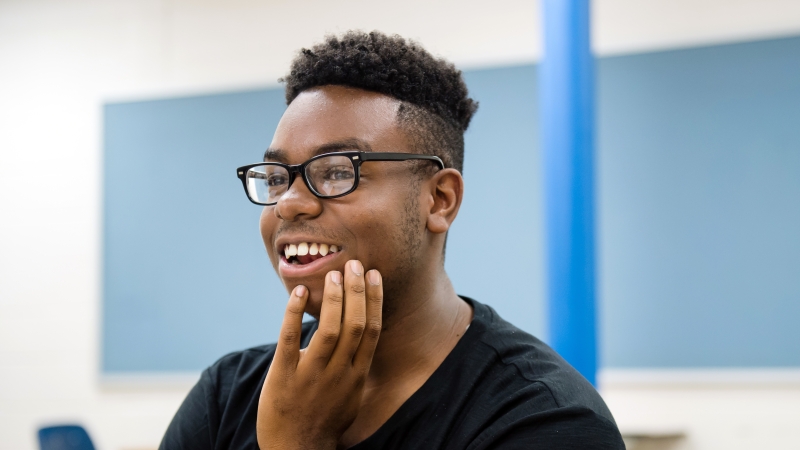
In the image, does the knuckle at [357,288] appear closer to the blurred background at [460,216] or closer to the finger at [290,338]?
the finger at [290,338]

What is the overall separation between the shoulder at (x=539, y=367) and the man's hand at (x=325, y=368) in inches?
9.6

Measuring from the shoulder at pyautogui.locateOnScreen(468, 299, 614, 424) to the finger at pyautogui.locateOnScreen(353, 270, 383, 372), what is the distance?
23 cm

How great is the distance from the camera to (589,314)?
2066 millimetres

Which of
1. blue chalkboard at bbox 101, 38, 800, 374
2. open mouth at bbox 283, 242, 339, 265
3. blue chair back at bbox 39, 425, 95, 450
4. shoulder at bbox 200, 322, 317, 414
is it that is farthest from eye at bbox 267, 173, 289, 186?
blue chalkboard at bbox 101, 38, 800, 374

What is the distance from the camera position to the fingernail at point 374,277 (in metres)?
1.08

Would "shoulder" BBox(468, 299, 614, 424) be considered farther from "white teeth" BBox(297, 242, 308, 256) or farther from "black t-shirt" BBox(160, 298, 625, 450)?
"white teeth" BBox(297, 242, 308, 256)

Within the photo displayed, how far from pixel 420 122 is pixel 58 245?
105 inches

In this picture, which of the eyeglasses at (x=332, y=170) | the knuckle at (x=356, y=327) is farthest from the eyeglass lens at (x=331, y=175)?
the knuckle at (x=356, y=327)

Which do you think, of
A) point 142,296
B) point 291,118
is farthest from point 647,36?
point 142,296

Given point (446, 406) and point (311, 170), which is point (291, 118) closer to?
point (311, 170)

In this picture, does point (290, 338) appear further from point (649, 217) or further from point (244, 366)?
point (649, 217)

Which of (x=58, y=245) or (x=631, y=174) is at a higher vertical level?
(x=631, y=174)

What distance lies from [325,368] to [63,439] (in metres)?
1.09

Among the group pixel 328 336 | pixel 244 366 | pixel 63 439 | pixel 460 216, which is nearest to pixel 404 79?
pixel 328 336
